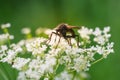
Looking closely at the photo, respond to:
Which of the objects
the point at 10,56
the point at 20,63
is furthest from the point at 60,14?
the point at 20,63

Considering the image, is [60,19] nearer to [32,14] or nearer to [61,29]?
[32,14]

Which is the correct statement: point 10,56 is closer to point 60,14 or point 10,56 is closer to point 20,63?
point 20,63

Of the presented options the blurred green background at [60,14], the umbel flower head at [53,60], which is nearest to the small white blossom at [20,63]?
the umbel flower head at [53,60]

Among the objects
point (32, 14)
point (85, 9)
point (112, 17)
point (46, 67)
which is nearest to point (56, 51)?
point (46, 67)

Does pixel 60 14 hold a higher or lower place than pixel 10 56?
higher

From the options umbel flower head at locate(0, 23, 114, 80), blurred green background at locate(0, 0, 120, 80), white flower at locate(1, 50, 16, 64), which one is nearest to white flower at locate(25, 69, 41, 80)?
umbel flower head at locate(0, 23, 114, 80)

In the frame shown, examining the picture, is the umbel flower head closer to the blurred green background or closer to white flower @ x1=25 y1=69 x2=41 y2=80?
white flower @ x1=25 y1=69 x2=41 y2=80

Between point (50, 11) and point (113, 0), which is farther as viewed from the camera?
point (50, 11)

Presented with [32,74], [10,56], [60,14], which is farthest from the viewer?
[60,14]

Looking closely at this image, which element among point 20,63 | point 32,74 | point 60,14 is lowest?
point 32,74
